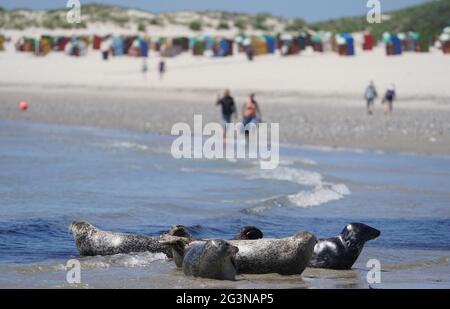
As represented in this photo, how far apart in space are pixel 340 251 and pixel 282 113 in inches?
937

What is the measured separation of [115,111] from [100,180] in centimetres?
1816

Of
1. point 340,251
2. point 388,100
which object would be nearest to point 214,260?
point 340,251

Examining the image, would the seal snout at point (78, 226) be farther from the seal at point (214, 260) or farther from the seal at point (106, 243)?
the seal at point (214, 260)

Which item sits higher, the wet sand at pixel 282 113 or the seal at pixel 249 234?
the seal at pixel 249 234

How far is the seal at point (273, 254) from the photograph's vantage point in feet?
30.0

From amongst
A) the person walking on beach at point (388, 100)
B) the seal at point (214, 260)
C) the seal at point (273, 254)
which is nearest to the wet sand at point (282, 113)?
the person walking on beach at point (388, 100)

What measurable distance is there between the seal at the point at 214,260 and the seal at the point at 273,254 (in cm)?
24

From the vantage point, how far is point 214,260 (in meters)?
8.75

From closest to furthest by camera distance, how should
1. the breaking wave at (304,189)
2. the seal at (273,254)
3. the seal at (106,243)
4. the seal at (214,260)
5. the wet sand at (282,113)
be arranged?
the seal at (214,260) < the seal at (273,254) < the seal at (106,243) < the breaking wave at (304,189) < the wet sand at (282,113)

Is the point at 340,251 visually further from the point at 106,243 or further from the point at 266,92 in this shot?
the point at 266,92

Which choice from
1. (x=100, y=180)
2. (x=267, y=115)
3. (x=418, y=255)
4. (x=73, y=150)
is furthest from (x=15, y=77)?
(x=418, y=255)

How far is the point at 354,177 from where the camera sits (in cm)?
1844

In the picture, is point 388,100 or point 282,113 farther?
point 282,113
